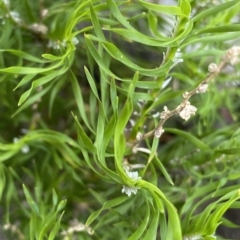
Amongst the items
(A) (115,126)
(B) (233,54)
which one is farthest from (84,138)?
(B) (233,54)

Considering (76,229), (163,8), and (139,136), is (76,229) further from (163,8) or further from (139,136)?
(163,8)

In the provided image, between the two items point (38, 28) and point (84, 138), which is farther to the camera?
point (38, 28)

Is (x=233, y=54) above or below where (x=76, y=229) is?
above

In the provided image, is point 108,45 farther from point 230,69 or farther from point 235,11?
point 230,69

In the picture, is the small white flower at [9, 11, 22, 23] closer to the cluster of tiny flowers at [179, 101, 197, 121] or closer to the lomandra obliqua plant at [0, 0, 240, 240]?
the lomandra obliqua plant at [0, 0, 240, 240]

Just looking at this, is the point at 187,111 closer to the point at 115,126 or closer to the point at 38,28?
the point at 115,126

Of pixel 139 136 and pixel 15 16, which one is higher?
pixel 15 16

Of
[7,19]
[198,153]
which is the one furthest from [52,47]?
[198,153]

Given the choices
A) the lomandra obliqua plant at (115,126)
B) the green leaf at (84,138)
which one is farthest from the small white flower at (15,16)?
the green leaf at (84,138)

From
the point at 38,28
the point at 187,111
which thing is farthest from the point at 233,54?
the point at 38,28
